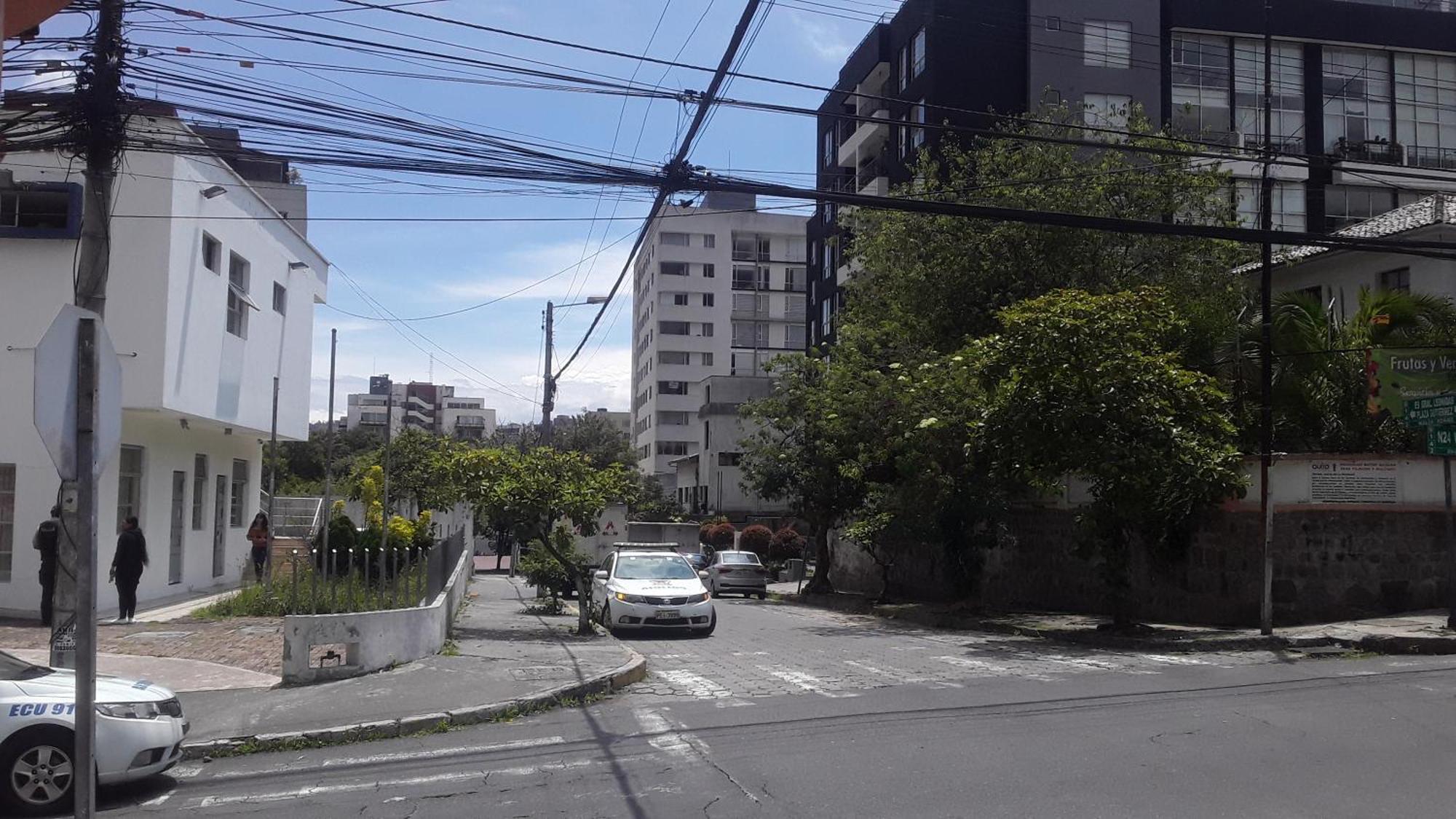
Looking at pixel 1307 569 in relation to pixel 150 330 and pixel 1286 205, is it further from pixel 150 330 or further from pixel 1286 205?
pixel 1286 205

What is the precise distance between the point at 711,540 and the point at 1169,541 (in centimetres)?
3487

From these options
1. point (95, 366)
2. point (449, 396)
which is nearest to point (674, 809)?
point (95, 366)

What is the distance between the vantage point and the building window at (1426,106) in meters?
40.8

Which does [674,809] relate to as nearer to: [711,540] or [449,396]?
[711,540]

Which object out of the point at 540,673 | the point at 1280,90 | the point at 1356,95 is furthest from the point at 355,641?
the point at 1356,95

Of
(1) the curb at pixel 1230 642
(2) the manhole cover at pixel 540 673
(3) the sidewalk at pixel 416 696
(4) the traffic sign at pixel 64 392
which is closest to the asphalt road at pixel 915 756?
(3) the sidewalk at pixel 416 696

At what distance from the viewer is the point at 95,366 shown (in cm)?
566

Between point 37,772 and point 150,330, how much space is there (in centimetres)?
1246

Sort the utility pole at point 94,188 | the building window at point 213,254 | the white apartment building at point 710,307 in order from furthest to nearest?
the white apartment building at point 710,307 < the building window at point 213,254 < the utility pole at point 94,188

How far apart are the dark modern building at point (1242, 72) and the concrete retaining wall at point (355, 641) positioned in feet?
96.4

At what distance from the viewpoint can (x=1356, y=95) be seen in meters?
41.2

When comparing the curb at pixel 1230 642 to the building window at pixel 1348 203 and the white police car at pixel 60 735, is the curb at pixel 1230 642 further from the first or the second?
the building window at pixel 1348 203

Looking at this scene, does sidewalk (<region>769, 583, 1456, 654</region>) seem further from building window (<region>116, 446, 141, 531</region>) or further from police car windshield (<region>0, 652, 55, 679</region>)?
building window (<region>116, 446, 141, 531</region>)

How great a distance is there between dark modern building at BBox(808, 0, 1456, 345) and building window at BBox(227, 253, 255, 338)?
2336 cm
